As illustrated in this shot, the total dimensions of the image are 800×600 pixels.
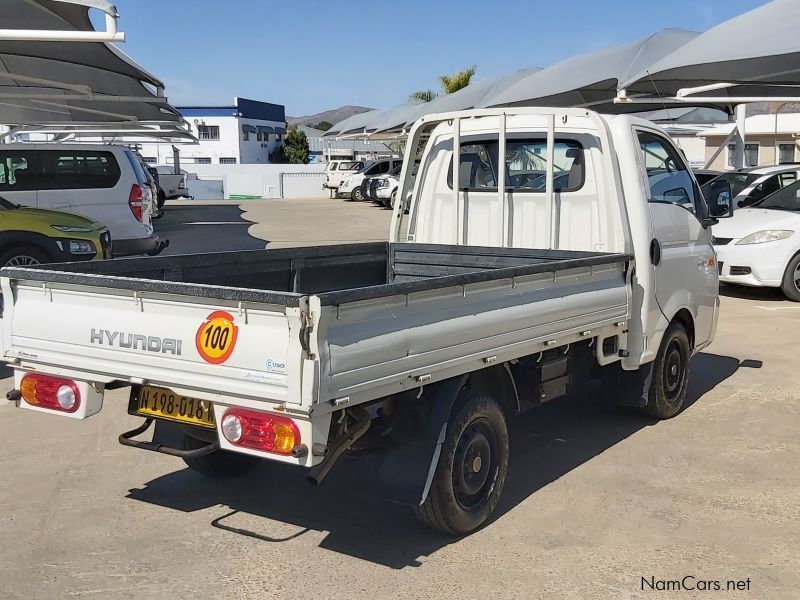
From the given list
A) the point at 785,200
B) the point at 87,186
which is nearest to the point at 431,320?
the point at 785,200

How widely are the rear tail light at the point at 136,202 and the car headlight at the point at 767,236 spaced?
888cm

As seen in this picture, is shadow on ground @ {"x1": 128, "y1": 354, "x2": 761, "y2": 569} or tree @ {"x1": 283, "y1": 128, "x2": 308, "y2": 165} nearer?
shadow on ground @ {"x1": 128, "y1": 354, "x2": 761, "y2": 569}

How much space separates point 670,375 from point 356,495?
2721 mm

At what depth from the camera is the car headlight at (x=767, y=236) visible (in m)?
11.7

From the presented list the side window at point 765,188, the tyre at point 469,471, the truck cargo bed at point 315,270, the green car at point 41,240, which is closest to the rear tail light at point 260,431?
the truck cargo bed at point 315,270

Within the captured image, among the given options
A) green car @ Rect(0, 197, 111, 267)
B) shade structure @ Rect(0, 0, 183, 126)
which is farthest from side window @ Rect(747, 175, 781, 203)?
shade structure @ Rect(0, 0, 183, 126)

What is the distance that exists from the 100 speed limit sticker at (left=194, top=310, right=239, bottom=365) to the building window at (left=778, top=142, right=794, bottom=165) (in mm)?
34935

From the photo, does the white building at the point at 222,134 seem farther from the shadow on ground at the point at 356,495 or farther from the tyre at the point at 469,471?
the tyre at the point at 469,471

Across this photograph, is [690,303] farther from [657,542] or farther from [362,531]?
[362,531]

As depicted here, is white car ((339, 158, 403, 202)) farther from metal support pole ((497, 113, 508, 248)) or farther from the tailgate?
the tailgate

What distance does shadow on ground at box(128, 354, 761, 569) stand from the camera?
14.4ft

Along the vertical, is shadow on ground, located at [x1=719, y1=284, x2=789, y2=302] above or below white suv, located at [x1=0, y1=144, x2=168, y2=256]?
below

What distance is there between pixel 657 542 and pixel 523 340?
1.20m

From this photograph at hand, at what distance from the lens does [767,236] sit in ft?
38.7
